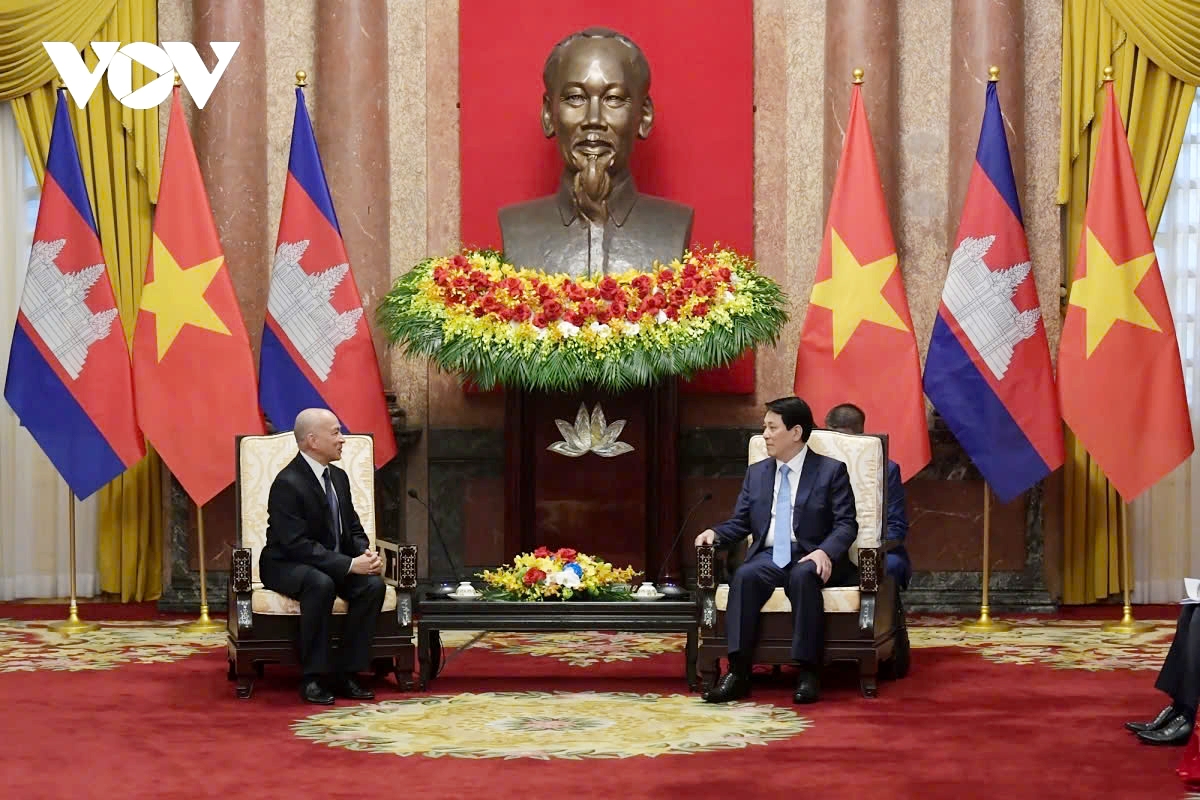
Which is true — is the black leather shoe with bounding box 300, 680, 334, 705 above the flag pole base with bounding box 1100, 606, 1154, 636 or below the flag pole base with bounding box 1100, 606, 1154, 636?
below

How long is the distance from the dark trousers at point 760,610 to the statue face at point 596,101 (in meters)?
3.10

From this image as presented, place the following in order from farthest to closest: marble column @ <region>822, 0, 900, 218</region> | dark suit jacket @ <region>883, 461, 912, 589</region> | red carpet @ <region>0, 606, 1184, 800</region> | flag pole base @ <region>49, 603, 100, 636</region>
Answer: marble column @ <region>822, 0, 900, 218</region>, flag pole base @ <region>49, 603, 100, 636</region>, dark suit jacket @ <region>883, 461, 912, 589</region>, red carpet @ <region>0, 606, 1184, 800</region>

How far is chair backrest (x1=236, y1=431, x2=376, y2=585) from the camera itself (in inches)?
288

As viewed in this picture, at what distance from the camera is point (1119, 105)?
960cm

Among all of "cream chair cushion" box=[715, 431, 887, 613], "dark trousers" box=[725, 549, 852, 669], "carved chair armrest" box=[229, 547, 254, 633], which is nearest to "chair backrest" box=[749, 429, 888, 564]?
"cream chair cushion" box=[715, 431, 887, 613]

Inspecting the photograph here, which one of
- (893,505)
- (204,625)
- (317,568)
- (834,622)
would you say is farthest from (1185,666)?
(204,625)

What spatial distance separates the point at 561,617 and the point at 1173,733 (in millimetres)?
2329

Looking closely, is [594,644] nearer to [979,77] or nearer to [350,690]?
[350,690]

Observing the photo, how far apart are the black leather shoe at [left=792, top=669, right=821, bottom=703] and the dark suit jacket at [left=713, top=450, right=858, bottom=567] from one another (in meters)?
0.46

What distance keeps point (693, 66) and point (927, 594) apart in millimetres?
3180

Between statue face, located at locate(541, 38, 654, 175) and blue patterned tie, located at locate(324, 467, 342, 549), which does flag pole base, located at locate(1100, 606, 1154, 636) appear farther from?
blue patterned tie, located at locate(324, 467, 342, 549)

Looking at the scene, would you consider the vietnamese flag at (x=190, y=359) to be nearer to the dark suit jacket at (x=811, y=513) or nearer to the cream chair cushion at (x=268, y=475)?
the cream chair cushion at (x=268, y=475)

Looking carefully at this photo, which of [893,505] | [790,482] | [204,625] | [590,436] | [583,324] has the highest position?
[583,324]

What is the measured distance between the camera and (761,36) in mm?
9898
